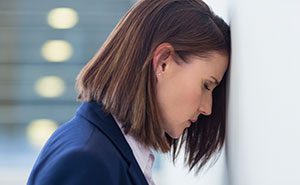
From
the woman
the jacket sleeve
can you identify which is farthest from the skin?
the jacket sleeve

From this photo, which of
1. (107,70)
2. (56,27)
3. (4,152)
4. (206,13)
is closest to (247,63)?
(206,13)

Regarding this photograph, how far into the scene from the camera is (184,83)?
123 cm

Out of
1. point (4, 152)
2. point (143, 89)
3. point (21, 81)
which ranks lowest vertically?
point (4, 152)

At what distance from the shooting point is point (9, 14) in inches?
133

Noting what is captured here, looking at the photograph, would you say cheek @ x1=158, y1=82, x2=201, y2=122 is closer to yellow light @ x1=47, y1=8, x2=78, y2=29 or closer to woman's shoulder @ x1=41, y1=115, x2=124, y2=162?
woman's shoulder @ x1=41, y1=115, x2=124, y2=162

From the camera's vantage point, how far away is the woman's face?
1.22m

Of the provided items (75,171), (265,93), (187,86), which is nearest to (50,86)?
(187,86)

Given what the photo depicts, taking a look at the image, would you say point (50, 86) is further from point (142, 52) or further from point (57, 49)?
point (142, 52)

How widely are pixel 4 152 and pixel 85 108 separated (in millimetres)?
2439

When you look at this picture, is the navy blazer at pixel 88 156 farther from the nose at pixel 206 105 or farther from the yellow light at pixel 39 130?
the yellow light at pixel 39 130

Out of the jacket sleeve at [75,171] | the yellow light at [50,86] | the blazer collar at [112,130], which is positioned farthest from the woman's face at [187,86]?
the yellow light at [50,86]

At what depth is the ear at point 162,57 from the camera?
1.18 meters

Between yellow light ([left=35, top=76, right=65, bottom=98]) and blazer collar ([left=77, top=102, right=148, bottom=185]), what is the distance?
224cm

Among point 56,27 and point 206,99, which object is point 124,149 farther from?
point 56,27
